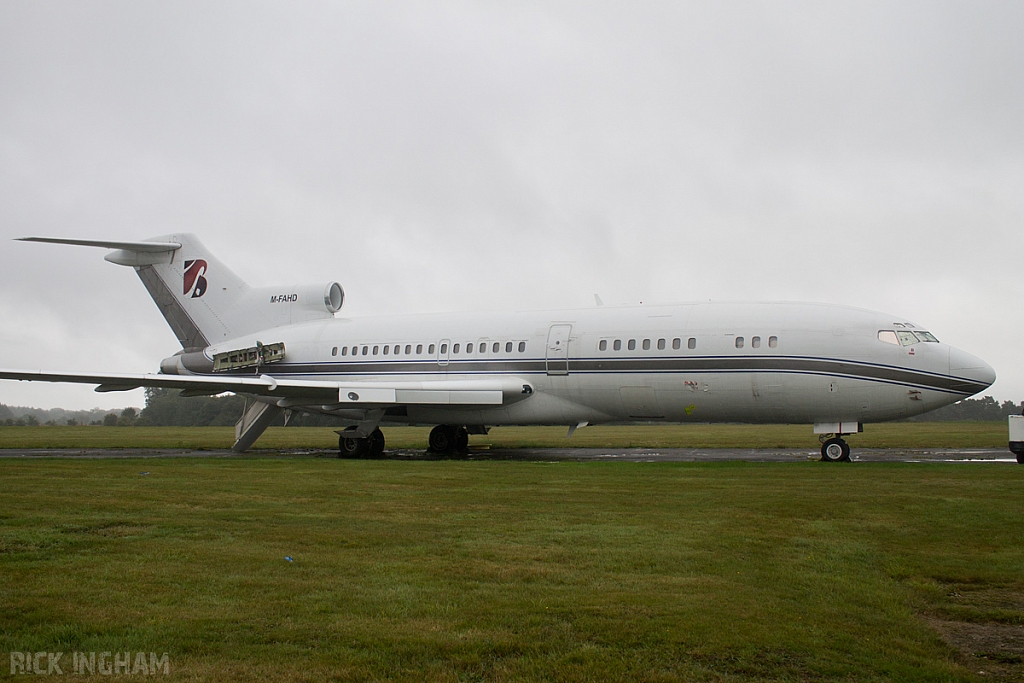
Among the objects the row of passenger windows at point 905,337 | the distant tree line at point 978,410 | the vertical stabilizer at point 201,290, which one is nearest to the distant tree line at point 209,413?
the distant tree line at point 978,410

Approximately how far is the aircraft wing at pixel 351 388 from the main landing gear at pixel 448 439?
3236 millimetres

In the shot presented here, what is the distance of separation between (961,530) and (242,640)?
285 inches

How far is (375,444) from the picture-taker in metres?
24.9

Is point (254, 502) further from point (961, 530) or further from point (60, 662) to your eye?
point (961, 530)

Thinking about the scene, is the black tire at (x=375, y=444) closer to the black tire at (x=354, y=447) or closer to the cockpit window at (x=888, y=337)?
the black tire at (x=354, y=447)

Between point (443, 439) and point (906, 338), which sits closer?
point (906, 338)

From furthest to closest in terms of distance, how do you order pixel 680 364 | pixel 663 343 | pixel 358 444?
1. pixel 358 444
2. pixel 663 343
3. pixel 680 364

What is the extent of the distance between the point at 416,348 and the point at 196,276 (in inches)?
393

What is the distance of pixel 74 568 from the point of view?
6.32m

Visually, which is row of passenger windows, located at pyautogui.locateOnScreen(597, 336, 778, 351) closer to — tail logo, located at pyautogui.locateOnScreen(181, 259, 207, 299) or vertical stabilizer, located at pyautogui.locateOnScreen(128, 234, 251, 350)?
vertical stabilizer, located at pyautogui.locateOnScreen(128, 234, 251, 350)

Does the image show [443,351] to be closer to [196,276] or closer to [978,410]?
[196,276]

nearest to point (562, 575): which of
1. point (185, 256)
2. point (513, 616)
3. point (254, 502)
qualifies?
point (513, 616)

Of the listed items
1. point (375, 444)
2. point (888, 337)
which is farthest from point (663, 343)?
point (375, 444)

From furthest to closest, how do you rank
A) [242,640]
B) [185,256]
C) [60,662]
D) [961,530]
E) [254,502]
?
[185,256], [254,502], [961,530], [242,640], [60,662]
